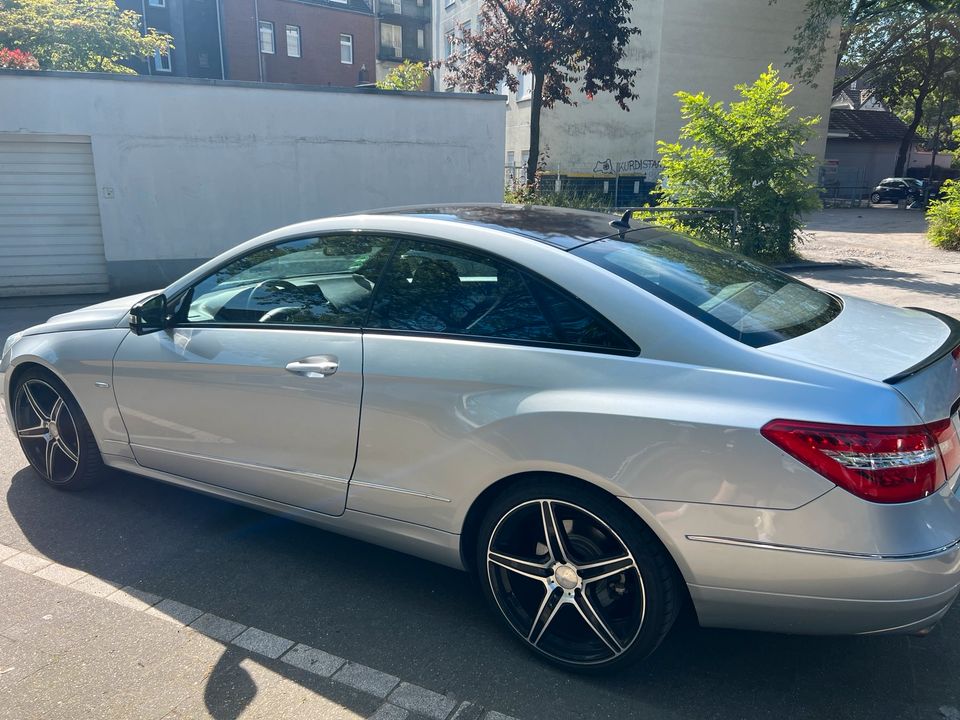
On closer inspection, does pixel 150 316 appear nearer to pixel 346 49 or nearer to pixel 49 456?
pixel 49 456

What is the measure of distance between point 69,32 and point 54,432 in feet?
63.2

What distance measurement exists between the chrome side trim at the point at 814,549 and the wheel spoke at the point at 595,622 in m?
0.49

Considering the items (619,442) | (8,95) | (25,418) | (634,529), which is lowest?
(25,418)

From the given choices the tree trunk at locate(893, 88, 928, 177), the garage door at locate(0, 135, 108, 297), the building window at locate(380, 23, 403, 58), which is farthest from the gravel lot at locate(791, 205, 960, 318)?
the building window at locate(380, 23, 403, 58)

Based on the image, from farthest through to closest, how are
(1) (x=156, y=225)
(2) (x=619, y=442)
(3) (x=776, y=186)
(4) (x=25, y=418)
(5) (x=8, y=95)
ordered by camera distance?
1. (3) (x=776, y=186)
2. (1) (x=156, y=225)
3. (5) (x=8, y=95)
4. (4) (x=25, y=418)
5. (2) (x=619, y=442)

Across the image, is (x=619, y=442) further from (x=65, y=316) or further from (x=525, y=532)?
(x=65, y=316)

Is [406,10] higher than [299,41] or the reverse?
higher

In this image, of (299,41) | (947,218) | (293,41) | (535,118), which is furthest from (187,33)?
(947,218)

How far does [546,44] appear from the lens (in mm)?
17625

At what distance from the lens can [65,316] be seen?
425 cm

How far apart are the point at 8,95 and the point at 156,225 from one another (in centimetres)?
258

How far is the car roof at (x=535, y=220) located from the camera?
3.00m

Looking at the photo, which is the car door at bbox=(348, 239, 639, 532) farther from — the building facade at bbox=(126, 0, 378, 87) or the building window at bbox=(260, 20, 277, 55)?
the building window at bbox=(260, 20, 277, 55)

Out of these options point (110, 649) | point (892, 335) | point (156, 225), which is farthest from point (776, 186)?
point (110, 649)
